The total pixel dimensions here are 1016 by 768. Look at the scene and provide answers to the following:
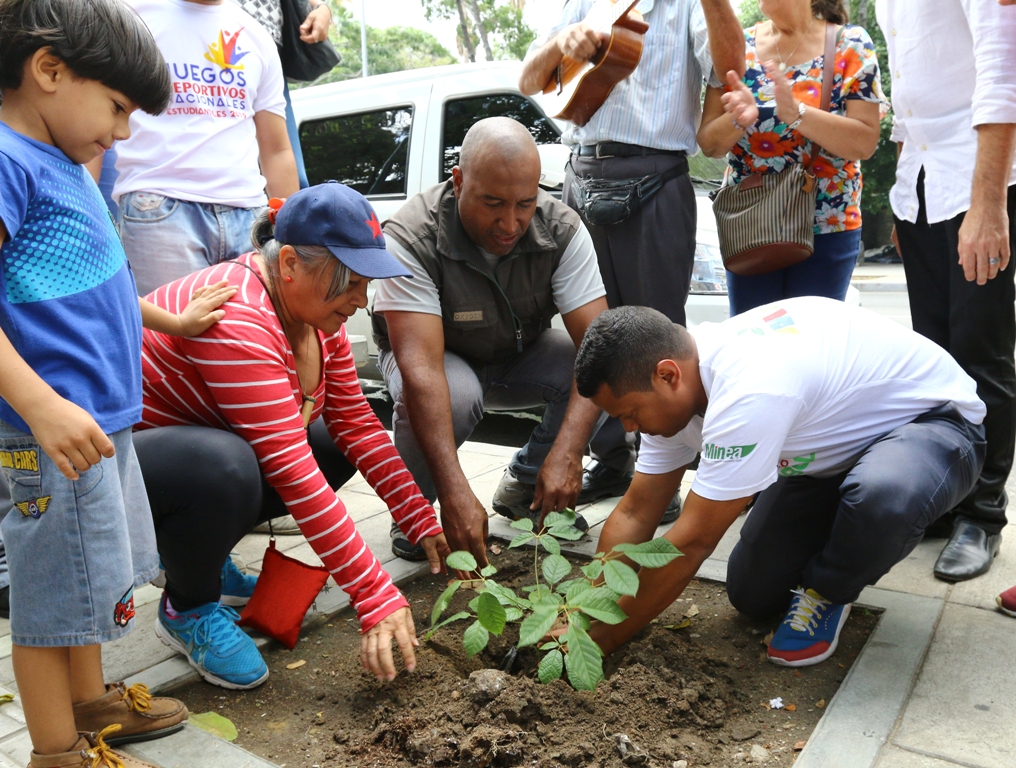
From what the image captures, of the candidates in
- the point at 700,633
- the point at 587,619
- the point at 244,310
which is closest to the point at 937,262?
the point at 700,633

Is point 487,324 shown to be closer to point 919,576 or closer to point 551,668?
point 551,668

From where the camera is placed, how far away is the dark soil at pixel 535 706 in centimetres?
197

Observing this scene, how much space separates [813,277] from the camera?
3.27 m

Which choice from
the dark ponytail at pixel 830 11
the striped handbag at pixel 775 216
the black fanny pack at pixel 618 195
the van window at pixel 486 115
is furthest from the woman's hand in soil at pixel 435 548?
the van window at pixel 486 115

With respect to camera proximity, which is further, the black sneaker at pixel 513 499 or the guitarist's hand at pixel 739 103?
the black sneaker at pixel 513 499

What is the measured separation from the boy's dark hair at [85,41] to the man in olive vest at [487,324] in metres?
1.26

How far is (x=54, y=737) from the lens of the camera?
6.00ft

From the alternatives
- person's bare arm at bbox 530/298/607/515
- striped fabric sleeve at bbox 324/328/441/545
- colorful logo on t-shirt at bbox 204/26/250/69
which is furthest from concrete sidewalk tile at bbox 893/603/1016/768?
colorful logo on t-shirt at bbox 204/26/250/69

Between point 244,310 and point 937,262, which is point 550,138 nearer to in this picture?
point 937,262

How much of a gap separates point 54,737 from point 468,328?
6.21 feet

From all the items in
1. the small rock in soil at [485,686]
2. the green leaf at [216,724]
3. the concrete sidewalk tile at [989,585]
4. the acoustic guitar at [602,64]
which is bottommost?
the concrete sidewalk tile at [989,585]

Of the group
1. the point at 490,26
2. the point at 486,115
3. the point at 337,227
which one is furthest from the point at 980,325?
the point at 490,26

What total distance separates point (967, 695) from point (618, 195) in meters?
1.99

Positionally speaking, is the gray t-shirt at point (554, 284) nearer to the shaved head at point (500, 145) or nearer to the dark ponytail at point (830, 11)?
the shaved head at point (500, 145)
